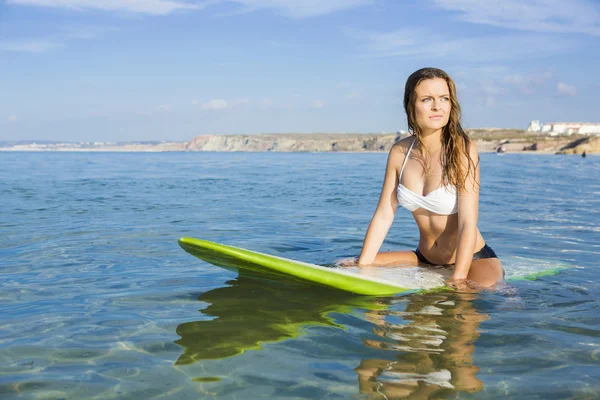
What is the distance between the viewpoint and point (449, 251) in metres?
4.82

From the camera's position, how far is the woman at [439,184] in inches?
169

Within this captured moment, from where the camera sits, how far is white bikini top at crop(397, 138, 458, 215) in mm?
4414

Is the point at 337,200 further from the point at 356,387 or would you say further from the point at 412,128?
the point at 356,387

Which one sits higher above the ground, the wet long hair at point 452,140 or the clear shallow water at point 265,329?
the wet long hair at point 452,140

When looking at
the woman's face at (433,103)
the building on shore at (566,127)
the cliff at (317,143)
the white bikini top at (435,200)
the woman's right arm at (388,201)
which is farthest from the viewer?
the building on shore at (566,127)

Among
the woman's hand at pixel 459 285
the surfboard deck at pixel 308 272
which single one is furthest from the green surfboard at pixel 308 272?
the woman's hand at pixel 459 285

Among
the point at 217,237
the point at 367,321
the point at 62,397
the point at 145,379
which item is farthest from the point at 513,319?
the point at 217,237

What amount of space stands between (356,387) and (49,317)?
7.48ft

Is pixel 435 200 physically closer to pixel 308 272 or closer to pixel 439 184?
pixel 439 184

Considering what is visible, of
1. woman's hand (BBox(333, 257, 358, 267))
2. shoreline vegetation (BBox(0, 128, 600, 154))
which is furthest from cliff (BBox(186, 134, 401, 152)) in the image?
woman's hand (BBox(333, 257, 358, 267))

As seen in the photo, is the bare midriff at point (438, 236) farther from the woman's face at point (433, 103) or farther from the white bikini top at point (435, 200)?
the woman's face at point (433, 103)

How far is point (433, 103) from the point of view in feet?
14.1

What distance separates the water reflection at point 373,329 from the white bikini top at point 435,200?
669 mm

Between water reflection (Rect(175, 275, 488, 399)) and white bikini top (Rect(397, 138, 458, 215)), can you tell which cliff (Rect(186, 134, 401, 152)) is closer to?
white bikini top (Rect(397, 138, 458, 215))
